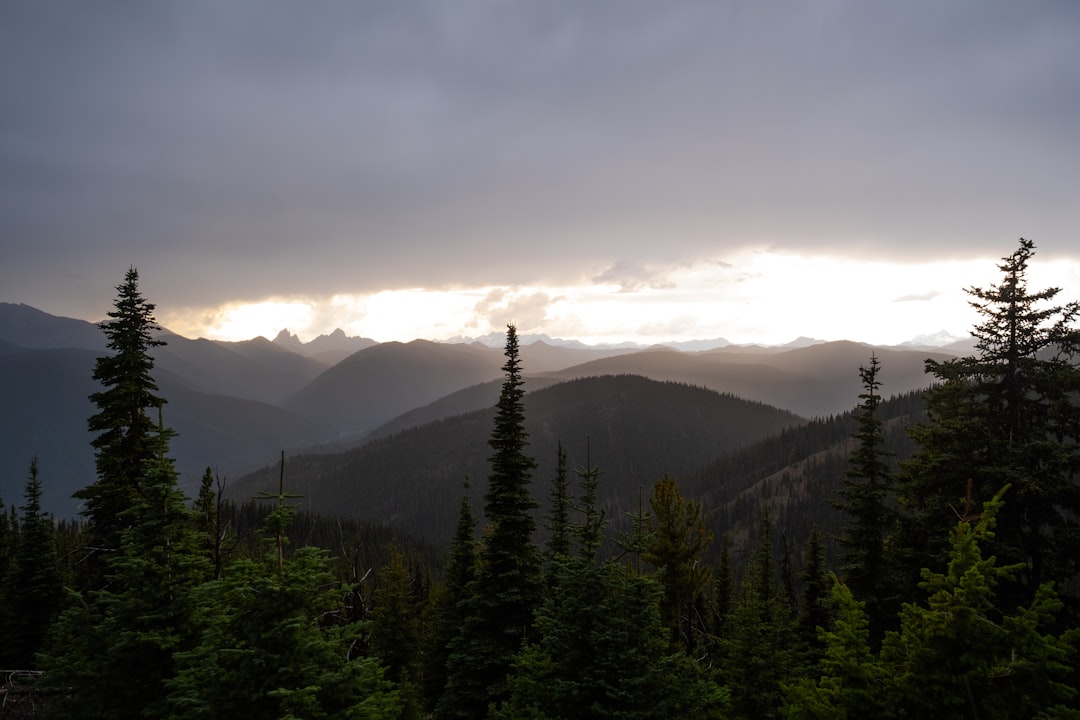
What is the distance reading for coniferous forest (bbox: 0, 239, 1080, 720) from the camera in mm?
8117

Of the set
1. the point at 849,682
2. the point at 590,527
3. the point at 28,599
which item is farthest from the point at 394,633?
the point at 849,682

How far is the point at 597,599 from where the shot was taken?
486 inches

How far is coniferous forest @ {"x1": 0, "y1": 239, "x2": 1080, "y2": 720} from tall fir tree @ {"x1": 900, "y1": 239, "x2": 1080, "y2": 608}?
0.26 feet

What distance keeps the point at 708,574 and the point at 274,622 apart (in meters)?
19.2

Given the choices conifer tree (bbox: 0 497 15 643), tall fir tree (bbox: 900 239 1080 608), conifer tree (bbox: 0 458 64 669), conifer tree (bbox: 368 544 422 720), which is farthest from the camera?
conifer tree (bbox: 368 544 422 720)

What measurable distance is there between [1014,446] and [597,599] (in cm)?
1498

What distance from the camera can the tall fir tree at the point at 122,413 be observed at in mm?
21328

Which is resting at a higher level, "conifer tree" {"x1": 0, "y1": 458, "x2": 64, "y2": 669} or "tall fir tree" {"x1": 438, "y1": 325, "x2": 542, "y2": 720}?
"tall fir tree" {"x1": 438, "y1": 325, "x2": 542, "y2": 720}

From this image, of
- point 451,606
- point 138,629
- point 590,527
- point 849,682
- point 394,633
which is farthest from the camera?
point 394,633

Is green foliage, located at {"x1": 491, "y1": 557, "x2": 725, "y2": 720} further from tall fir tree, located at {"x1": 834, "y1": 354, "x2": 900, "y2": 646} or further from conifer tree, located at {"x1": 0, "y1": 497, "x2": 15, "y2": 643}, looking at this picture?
conifer tree, located at {"x1": 0, "y1": 497, "x2": 15, "y2": 643}

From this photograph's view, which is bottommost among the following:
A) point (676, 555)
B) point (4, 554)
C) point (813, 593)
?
point (4, 554)

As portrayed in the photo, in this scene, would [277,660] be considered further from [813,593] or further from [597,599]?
[813,593]

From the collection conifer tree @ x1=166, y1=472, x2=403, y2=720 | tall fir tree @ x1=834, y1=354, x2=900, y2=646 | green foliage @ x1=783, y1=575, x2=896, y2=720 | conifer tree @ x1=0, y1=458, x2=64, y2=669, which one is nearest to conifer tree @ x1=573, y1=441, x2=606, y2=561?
green foliage @ x1=783, y1=575, x2=896, y2=720

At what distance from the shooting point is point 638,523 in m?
14.5
